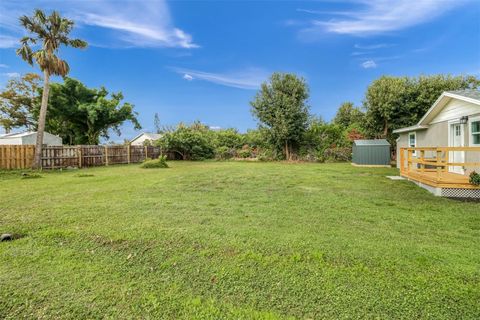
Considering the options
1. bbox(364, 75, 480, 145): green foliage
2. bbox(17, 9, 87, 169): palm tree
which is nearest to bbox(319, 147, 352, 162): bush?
bbox(364, 75, 480, 145): green foliage

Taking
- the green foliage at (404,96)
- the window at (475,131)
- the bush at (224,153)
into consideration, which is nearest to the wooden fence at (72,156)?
the bush at (224,153)

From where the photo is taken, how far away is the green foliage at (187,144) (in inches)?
776

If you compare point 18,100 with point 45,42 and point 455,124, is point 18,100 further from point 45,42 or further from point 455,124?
point 455,124

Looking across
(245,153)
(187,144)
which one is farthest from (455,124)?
(187,144)

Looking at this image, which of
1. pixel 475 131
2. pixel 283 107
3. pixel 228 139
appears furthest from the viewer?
pixel 228 139

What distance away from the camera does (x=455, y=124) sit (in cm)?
845

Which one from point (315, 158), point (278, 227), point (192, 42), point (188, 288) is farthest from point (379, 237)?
point (192, 42)

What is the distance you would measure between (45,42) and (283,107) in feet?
48.8

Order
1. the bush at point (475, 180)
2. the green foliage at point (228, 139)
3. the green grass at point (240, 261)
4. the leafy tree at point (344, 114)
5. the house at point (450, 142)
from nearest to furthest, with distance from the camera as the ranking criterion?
the green grass at point (240, 261) < the bush at point (475, 180) < the house at point (450, 142) < the green foliage at point (228, 139) < the leafy tree at point (344, 114)

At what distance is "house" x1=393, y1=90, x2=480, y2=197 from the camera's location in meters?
6.25

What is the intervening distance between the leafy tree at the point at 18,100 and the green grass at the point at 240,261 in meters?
29.6

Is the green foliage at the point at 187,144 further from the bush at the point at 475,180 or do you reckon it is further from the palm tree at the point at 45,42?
the bush at the point at 475,180

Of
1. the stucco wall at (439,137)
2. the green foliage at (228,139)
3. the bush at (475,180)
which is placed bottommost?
the bush at (475,180)

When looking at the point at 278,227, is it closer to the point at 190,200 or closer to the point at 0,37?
the point at 190,200
